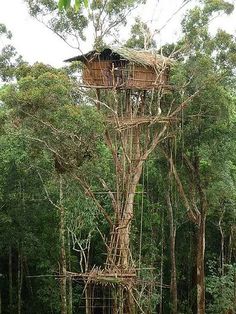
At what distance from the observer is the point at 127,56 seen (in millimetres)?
10750

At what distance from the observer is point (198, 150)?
38.6 ft

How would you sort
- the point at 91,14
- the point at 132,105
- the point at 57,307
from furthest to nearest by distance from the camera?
the point at 57,307 → the point at 132,105 → the point at 91,14

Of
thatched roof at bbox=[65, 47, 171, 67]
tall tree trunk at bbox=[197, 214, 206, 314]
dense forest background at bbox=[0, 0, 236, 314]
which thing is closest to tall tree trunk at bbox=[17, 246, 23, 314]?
dense forest background at bbox=[0, 0, 236, 314]

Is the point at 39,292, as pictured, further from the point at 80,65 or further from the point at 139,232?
the point at 80,65

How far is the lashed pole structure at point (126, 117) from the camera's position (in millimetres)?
10750

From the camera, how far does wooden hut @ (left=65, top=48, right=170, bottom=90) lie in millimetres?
10820

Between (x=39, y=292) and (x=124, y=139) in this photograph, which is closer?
(x=124, y=139)

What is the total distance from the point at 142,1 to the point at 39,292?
7381 millimetres

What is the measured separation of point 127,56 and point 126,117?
121 cm

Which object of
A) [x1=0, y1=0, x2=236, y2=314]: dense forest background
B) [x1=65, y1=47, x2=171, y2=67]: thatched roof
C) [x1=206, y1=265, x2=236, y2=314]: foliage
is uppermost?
[x1=65, y1=47, x2=171, y2=67]: thatched roof

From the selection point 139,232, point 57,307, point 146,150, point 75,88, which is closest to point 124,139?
point 146,150

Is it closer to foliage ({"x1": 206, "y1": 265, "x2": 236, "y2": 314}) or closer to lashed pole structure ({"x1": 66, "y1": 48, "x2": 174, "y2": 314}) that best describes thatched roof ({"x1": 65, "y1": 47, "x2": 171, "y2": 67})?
lashed pole structure ({"x1": 66, "y1": 48, "x2": 174, "y2": 314})

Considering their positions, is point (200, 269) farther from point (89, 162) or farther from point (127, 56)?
point (127, 56)

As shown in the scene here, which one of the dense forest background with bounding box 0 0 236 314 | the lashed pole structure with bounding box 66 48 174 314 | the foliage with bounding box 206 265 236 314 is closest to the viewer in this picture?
the dense forest background with bounding box 0 0 236 314
